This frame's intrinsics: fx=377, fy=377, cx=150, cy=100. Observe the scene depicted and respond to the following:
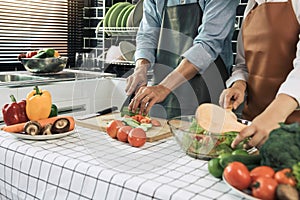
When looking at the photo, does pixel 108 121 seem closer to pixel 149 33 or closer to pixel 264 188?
pixel 149 33

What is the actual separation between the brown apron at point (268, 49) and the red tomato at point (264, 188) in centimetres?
49

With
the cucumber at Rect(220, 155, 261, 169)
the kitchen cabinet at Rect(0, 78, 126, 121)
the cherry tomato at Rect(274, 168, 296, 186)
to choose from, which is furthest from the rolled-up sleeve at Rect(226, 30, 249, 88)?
the kitchen cabinet at Rect(0, 78, 126, 121)

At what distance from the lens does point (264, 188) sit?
0.60m

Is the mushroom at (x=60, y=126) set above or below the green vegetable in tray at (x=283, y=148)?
below

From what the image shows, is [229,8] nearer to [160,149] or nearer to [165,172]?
[160,149]

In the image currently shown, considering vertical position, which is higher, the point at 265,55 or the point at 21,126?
the point at 265,55

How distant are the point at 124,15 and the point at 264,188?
70.6 inches

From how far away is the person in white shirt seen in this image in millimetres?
1055

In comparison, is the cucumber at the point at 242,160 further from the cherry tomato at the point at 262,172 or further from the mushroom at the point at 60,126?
the mushroom at the point at 60,126

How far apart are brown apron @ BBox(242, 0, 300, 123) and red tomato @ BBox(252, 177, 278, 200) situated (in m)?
0.49

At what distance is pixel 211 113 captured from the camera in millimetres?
868

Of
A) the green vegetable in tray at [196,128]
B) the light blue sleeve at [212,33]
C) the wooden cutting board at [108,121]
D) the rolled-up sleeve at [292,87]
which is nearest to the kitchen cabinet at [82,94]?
the wooden cutting board at [108,121]

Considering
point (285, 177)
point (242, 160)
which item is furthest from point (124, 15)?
point (285, 177)

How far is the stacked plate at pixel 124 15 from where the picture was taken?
2145 mm
